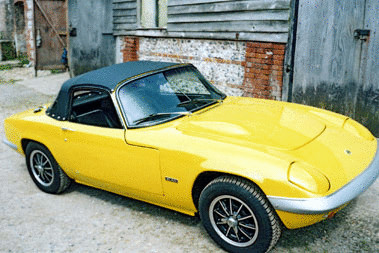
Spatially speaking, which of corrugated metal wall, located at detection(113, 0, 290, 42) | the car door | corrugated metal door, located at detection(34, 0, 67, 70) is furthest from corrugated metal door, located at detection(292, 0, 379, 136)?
corrugated metal door, located at detection(34, 0, 67, 70)

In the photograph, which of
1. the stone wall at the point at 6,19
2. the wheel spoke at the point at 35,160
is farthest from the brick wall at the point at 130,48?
the stone wall at the point at 6,19

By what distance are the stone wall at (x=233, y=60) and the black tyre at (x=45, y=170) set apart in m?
4.06

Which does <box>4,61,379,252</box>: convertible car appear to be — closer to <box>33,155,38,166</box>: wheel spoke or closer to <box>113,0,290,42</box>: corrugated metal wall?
<box>33,155,38,166</box>: wheel spoke

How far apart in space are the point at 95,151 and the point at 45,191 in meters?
1.17

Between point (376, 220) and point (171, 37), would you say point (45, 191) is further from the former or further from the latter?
point (171, 37)

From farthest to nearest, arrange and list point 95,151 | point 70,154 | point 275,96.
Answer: point 275,96
point 70,154
point 95,151

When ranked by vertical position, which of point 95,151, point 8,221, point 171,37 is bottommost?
point 8,221

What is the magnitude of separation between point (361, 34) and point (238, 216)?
3836 millimetres

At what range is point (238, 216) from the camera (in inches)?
120

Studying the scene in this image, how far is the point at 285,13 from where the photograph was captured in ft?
21.8

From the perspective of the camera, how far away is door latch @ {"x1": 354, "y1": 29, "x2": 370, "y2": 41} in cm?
558

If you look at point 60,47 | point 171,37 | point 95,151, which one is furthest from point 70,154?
point 60,47

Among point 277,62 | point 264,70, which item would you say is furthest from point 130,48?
point 277,62

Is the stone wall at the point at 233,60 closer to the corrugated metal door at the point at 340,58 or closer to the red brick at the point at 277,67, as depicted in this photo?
the red brick at the point at 277,67
